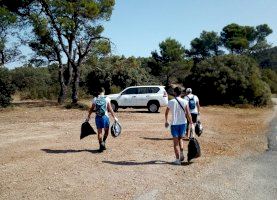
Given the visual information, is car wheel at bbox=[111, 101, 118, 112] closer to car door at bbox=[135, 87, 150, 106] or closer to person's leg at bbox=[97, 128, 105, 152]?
car door at bbox=[135, 87, 150, 106]

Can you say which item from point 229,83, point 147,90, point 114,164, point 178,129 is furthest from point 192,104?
point 229,83

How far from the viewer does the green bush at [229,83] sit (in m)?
38.0

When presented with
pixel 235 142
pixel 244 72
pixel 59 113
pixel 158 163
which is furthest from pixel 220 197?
pixel 244 72

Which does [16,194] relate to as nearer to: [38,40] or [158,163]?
[158,163]

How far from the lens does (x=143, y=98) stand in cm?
2842

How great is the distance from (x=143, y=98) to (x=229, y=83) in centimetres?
1255

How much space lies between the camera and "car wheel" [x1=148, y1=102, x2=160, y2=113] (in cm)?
2812

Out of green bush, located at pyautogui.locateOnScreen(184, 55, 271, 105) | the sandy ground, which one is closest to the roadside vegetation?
green bush, located at pyautogui.locateOnScreen(184, 55, 271, 105)

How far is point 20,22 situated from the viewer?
31.3 m

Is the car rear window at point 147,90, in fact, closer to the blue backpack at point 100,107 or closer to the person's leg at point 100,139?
the person's leg at point 100,139

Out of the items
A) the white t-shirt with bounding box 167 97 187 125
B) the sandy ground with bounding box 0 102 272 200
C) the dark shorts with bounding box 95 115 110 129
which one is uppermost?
the white t-shirt with bounding box 167 97 187 125

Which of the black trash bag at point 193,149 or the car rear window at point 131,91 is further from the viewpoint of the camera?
the car rear window at point 131,91

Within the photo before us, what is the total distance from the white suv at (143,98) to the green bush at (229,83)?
11.1 m

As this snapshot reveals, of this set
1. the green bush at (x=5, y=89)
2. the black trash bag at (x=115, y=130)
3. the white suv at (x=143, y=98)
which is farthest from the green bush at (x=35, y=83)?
the black trash bag at (x=115, y=130)
